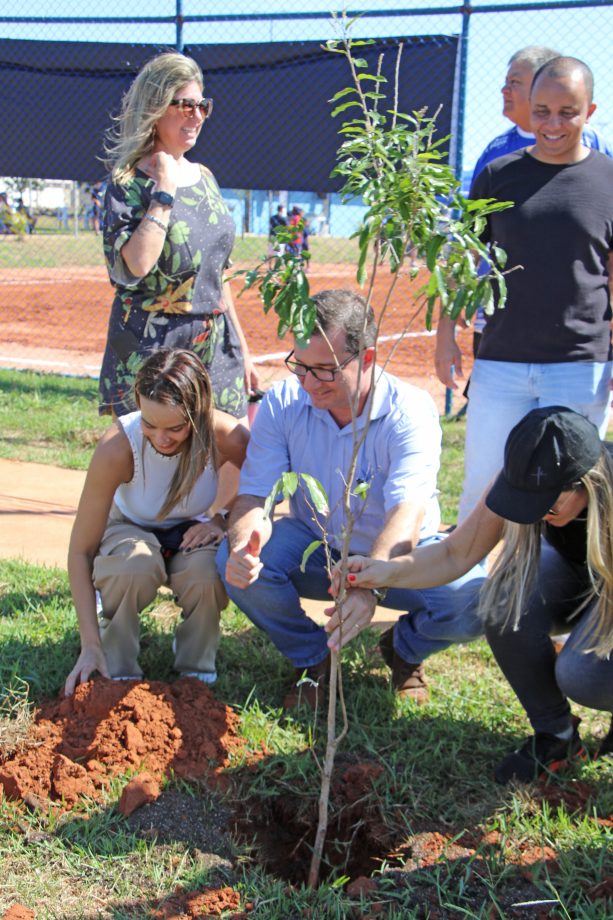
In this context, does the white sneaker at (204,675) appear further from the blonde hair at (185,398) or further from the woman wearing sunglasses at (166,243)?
the woman wearing sunglasses at (166,243)

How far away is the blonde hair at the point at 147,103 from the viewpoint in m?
3.60

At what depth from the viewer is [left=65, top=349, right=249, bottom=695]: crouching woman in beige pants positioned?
324 cm

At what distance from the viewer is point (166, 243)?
375 cm

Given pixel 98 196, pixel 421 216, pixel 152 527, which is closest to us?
pixel 421 216

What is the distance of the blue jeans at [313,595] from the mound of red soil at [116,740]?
33 centimetres

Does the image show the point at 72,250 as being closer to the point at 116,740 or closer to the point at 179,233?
the point at 179,233

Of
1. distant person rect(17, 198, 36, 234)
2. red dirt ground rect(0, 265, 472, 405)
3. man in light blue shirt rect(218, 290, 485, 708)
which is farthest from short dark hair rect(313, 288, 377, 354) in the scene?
red dirt ground rect(0, 265, 472, 405)

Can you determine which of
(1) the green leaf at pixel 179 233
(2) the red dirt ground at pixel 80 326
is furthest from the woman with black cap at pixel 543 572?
(2) the red dirt ground at pixel 80 326

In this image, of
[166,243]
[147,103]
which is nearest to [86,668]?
[166,243]

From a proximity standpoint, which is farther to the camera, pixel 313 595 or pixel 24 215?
pixel 24 215

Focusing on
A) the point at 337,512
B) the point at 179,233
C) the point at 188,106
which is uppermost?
the point at 188,106

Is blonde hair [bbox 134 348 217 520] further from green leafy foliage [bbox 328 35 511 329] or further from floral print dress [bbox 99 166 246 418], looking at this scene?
green leafy foliage [bbox 328 35 511 329]

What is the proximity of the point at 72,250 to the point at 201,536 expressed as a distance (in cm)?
2497

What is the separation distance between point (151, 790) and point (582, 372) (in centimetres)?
205
